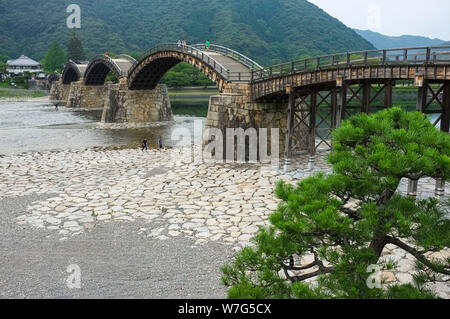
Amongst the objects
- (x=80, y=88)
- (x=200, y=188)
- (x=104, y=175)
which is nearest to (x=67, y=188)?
(x=104, y=175)

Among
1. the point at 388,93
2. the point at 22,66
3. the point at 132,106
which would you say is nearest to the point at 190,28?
the point at 22,66

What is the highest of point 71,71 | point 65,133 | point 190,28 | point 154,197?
point 190,28

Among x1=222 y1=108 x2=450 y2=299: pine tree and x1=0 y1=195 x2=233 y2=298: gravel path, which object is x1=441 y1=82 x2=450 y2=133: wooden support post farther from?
x1=222 y1=108 x2=450 y2=299: pine tree

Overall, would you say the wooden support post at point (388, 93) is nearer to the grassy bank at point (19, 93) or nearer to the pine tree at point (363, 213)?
the pine tree at point (363, 213)

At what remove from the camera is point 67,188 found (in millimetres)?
17062

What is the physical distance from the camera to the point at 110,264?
10195mm

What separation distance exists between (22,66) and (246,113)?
9327 cm

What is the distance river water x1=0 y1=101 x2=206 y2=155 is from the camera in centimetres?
3086

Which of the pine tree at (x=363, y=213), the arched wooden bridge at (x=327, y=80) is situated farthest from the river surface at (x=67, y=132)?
the pine tree at (x=363, y=213)

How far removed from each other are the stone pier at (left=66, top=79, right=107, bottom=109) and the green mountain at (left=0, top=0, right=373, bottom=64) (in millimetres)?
38876

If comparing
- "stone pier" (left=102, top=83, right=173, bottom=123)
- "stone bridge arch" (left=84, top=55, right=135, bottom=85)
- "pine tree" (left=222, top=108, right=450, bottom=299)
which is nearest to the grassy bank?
"stone bridge arch" (left=84, top=55, right=135, bottom=85)

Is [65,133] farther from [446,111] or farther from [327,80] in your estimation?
[446,111]

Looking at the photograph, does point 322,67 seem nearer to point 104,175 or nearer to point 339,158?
point 104,175

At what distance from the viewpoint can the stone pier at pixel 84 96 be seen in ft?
207
